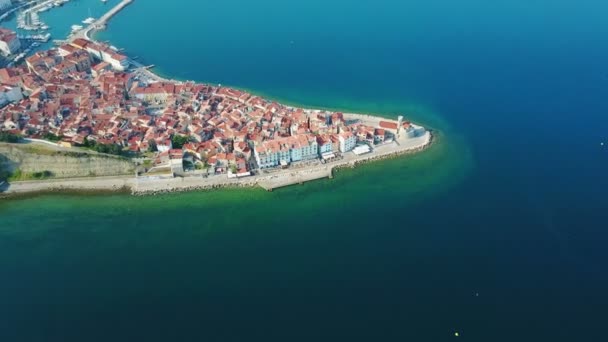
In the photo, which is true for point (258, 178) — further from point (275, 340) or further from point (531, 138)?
point (531, 138)

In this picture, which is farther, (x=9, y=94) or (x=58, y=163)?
(x=9, y=94)

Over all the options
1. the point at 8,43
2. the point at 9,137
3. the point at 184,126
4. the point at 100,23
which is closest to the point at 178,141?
the point at 184,126

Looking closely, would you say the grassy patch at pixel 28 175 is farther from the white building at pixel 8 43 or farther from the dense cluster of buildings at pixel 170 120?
the white building at pixel 8 43

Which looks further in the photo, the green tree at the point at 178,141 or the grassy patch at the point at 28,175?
the green tree at the point at 178,141

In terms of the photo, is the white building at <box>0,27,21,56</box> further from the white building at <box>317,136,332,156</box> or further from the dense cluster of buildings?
the white building at <box>317,136,332,156</box>

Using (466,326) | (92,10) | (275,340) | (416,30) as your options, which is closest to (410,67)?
(416,30)

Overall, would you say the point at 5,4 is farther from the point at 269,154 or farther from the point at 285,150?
the point at 285,150

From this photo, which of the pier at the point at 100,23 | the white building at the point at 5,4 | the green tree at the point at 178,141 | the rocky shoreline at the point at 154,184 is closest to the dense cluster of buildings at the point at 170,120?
the green tree at the point at 178,141
